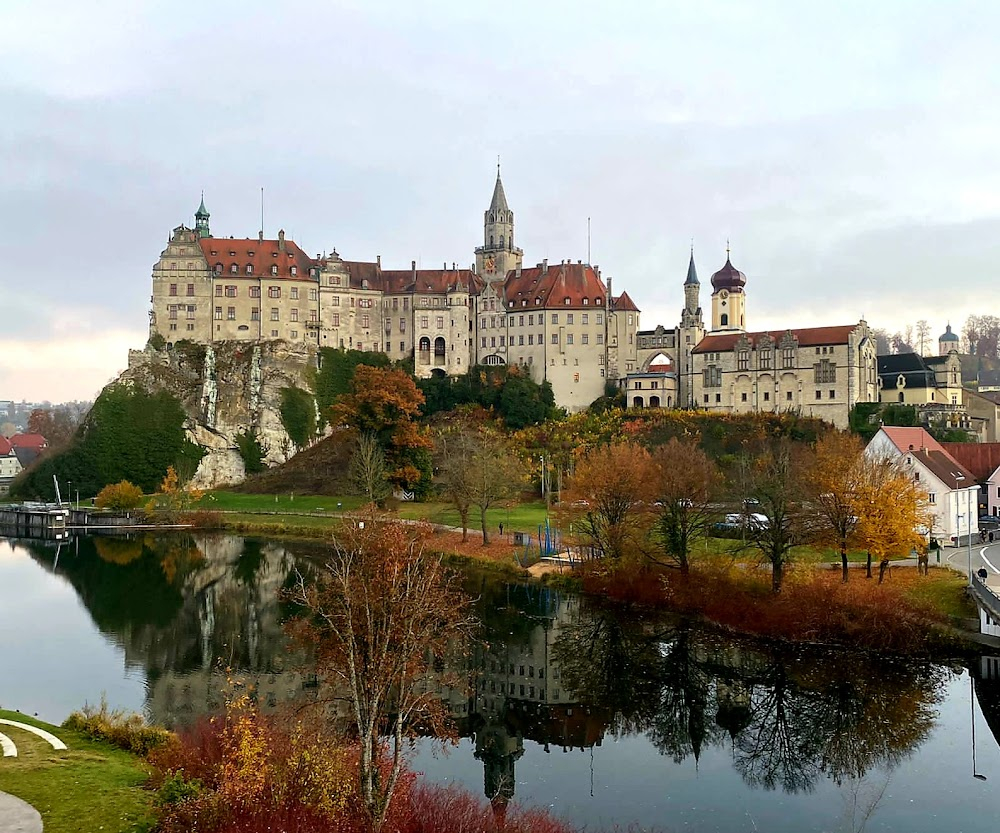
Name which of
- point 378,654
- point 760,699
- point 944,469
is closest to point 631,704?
point 760,699

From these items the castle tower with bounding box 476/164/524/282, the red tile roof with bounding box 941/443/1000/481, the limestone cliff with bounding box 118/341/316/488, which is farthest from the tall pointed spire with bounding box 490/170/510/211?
the red tile roof with bounding box 941/443/1000/481

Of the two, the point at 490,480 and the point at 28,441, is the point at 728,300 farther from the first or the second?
the point at 28,441

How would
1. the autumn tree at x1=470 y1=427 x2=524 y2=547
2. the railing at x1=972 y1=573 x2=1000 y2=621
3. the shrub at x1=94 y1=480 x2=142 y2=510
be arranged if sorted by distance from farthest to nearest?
the shrub at x1=94 y1=480 x2=142 y2=510 → the autumn tree at x1=470 y1=427 x2=524 y2=547 → the railing at x1=972 y1=573 x2=1000 y2=621

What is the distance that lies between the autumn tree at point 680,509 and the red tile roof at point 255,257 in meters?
57.0

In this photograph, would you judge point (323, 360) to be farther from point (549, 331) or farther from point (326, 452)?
point (549, 331)

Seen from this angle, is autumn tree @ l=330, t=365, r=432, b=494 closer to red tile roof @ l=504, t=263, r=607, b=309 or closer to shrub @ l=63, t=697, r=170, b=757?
red tile roof @ l=504, t=263, r=607, b=309

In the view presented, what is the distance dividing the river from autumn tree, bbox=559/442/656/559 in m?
3.54

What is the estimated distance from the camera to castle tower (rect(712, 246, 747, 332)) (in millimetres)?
88812

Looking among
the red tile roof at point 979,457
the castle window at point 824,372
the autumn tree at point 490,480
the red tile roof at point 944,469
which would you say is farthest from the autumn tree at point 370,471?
the red tile roof at point 979,457

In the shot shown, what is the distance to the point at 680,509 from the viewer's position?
136ft

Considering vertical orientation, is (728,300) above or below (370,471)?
above

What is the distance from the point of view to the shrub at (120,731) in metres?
21.8

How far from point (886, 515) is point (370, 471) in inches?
1395

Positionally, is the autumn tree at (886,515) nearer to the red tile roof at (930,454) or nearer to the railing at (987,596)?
the railing at (987,596)
